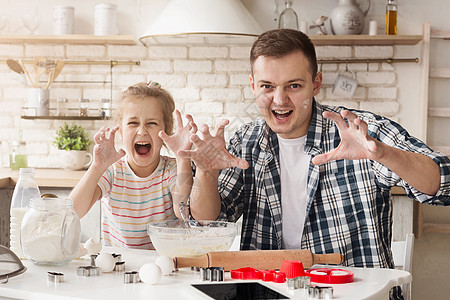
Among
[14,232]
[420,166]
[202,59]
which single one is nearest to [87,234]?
[202,59]

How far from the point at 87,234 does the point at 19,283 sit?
1.93 meters

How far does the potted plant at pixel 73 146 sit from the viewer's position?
3.58m

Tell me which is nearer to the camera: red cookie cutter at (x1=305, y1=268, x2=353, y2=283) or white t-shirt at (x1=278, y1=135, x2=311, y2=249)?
red cookie cutter at (x1=305, y1=268, x2=353, y2=283)

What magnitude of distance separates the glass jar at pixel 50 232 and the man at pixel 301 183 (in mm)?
419

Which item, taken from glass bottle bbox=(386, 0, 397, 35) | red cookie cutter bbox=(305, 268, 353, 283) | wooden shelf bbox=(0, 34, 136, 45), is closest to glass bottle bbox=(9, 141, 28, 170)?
wooden shelf bbox=(0, 34, 136, 45)

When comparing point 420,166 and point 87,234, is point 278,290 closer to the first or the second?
point 420,166

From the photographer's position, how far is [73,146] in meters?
3.63

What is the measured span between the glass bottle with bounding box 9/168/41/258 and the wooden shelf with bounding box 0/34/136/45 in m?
2.14

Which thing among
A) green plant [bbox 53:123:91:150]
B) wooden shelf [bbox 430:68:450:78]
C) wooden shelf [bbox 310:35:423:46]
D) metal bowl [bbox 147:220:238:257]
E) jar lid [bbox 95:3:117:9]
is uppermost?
jar lid [bbox 95:3:117:9]

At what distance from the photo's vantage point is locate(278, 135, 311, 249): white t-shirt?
1.81m

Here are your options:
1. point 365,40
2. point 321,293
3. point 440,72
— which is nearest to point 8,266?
point 321,293

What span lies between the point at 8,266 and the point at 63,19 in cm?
269

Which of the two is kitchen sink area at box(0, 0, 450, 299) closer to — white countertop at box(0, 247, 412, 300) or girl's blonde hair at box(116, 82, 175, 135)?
girl's blonde hair at box(116, 82, 175, 135)

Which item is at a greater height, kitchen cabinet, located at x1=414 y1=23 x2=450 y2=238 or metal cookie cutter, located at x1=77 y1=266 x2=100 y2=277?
kitchen cabinet, located at x1=414 y1=23 x2=450 y2=238
